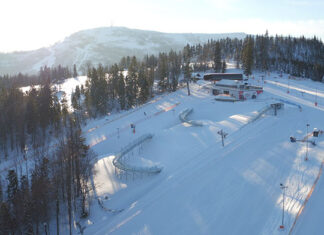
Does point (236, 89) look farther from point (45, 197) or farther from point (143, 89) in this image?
point (45, 197)

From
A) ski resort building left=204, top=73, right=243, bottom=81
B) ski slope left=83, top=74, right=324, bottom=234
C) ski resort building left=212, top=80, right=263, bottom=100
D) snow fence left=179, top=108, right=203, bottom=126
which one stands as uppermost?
ski resort building left=204, top=73, right=243, bottom=81

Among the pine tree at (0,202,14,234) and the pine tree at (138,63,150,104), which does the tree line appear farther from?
the pine tree at (138,63,150,104)

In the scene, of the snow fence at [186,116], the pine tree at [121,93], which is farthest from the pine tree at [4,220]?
the pine tree at [121,93]

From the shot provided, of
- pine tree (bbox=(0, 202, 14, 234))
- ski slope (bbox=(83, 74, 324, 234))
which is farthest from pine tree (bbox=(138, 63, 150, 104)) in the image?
pine tree (bbox=(0, 202, 14, 234))

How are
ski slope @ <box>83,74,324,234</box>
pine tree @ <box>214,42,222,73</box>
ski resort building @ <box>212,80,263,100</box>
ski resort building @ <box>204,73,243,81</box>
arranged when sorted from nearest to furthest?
ski slope @ <box>83,74,324,234</box>
ski resort building @ <box>212,80,263,100</box>
ski resort building @ <box>204,73,243,81</box>
pine tree @ <box>214,42,222,73</box>

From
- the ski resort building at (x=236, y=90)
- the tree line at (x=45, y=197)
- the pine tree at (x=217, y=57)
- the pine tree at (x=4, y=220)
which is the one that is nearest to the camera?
the pine tree at (x=4, y=220)

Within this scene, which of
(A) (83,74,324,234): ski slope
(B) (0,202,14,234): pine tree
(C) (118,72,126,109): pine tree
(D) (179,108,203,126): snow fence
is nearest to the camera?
(B) (0,202,14,234): pine tree

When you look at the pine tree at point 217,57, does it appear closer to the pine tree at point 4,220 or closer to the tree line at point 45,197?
the tree line at point 45,197

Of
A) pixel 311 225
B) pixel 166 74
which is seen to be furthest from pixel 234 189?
pixel 166 74

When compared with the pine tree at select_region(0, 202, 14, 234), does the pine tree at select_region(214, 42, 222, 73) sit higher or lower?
higher

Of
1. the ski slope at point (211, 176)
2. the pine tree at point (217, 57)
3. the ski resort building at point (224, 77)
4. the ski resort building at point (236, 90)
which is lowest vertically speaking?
the ski slope at point (211, 176)
